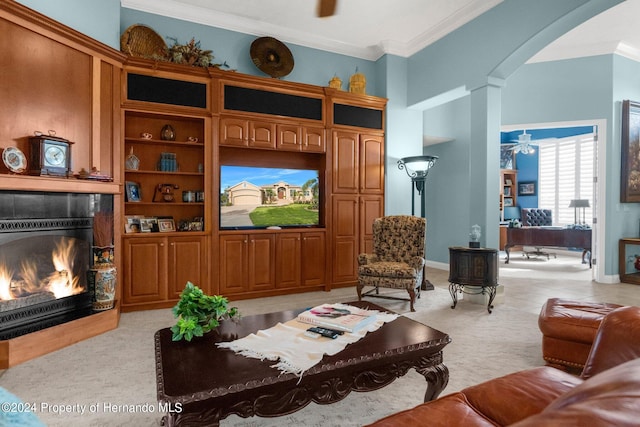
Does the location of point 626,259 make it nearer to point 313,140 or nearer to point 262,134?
point 313,140

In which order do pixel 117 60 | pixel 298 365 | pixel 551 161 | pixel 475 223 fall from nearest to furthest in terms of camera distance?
pixel 298 365
pixel 117 60
pixel 475 223
pixel 551 161

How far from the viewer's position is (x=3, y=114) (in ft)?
8.96

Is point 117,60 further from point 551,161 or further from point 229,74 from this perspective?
point 551,161

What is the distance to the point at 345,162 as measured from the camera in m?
5.04

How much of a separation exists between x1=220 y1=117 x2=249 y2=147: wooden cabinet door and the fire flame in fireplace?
1976 millimetres

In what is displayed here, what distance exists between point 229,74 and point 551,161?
29.8 feet

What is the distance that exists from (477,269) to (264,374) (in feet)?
10.4

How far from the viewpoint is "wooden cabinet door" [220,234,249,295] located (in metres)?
Result: 4.28

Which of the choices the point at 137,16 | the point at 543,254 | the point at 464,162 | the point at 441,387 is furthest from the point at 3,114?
the point at 543,254

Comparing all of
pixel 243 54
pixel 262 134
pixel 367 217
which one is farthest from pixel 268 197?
pixel 243 54

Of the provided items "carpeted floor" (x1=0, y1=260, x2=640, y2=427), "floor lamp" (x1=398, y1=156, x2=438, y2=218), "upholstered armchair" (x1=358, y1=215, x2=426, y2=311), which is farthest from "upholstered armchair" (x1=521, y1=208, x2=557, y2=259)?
"upholstered armchair" (x1=358, y1=215, x2=426, y2=311)

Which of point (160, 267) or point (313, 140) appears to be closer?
point (160, 267)

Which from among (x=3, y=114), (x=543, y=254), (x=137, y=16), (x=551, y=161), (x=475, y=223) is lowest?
(x=543, y=254)

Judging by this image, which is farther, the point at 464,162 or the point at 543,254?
the point at 543,254
